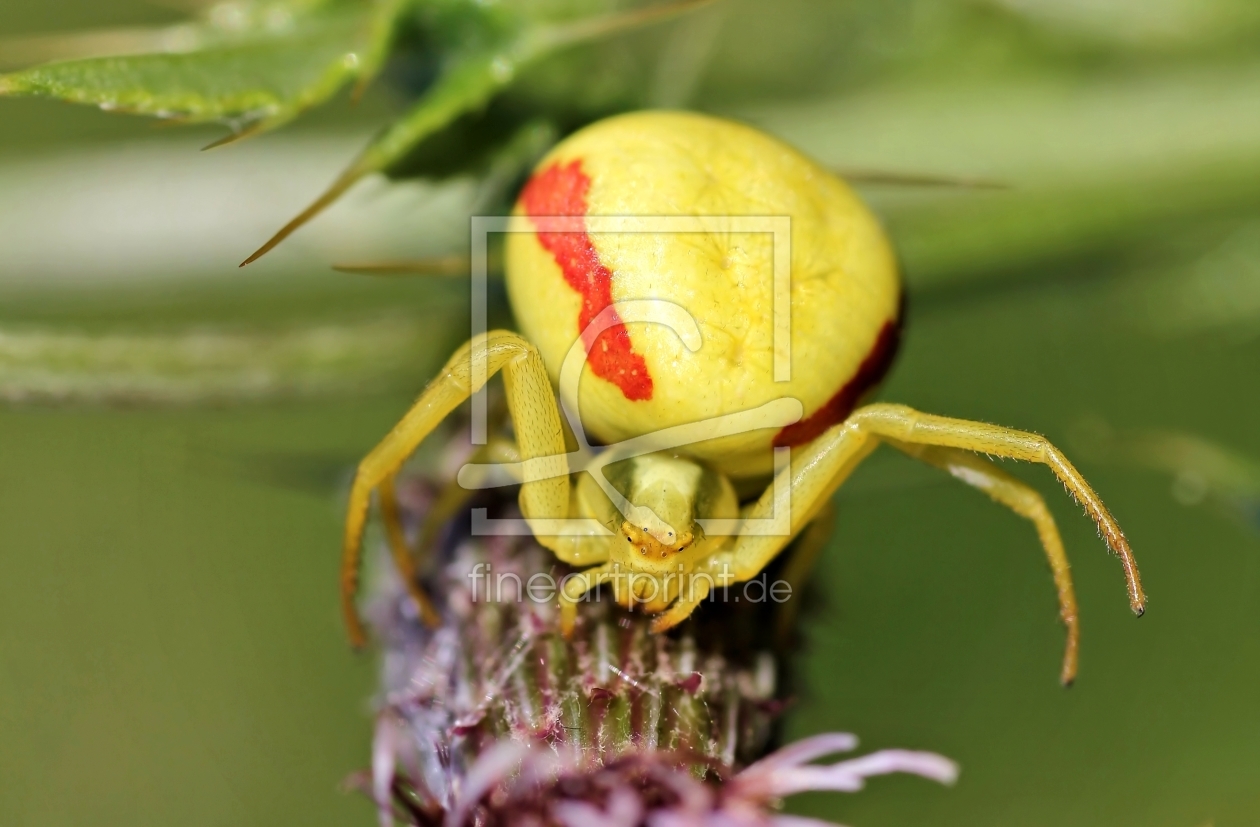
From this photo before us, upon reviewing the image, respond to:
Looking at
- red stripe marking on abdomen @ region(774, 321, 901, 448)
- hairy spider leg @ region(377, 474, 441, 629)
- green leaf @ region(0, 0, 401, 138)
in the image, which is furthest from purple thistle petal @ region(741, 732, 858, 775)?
green leaf @ region(0, 0, 401, 138)

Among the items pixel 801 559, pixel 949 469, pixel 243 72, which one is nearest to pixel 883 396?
pixel 801 559

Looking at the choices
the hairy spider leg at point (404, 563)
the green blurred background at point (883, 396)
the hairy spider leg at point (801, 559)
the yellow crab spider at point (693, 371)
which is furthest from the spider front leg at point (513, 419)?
the green blurred background at point (883, 396)

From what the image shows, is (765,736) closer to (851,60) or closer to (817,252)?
(817,252)

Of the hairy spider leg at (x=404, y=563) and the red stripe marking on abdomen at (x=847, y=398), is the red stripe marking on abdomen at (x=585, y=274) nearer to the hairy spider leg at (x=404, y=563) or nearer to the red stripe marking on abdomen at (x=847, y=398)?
the red stripe marking on abdomen at (x=847, y=398)

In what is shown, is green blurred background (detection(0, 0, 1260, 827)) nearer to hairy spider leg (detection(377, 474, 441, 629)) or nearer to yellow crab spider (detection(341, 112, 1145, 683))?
hairy spider leg (detection(377, 474, 441, 629))

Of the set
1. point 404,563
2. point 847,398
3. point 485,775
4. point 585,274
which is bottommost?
point 485,775

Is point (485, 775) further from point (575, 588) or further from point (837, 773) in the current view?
point (837, 773)

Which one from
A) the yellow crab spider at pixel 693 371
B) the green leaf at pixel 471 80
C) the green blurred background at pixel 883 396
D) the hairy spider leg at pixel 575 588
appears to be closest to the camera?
the yellow crab spider at pixel 693 371
